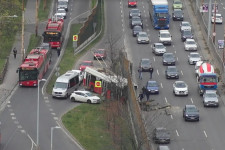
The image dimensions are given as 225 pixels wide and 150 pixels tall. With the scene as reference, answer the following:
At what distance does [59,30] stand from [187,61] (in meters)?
17.9

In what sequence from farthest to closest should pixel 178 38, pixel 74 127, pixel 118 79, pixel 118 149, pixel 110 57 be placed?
pixel 178 38
pixel 110 57
pixel 118 79
pixel 74 127
pixel 118 149

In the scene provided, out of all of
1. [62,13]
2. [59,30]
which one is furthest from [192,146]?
[62,13]

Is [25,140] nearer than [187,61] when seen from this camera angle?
Yes

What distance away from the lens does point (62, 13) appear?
161500 mm

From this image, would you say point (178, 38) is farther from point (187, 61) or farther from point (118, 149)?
point (118, 149)

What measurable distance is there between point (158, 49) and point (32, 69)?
22146mm

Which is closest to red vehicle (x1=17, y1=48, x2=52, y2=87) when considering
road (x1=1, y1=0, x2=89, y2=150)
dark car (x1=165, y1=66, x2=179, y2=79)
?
road (x1=1, y1=0, x2=89, y2=150)

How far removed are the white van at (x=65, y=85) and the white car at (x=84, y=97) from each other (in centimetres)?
136

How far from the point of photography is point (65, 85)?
12188cm

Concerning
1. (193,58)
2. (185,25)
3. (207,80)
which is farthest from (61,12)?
(207,80)

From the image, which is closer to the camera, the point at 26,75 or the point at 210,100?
the point at 210,100

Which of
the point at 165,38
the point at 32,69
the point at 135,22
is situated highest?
the point at 135,22

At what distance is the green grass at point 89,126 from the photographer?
4119 inches

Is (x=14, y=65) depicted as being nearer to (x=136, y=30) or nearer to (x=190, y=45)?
(x=136, y=30)
